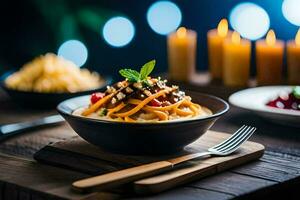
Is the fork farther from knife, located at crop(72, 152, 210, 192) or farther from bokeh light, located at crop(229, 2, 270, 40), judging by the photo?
bokeh light, located at crop(229, 2, 270, 40)

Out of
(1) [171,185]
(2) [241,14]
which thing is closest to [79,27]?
(2) [241,14]

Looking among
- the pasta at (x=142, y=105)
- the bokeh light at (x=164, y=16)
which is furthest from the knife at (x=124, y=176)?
the bokeh light at (x=164, y=16)

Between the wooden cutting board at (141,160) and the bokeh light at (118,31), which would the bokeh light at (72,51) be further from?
the wooden cutting board at (141,160)

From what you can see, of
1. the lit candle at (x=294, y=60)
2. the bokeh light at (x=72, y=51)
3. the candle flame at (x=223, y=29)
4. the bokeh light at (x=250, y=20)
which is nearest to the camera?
the lit candle at (x=294, y=60)

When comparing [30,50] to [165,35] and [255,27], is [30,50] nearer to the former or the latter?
[165,35]

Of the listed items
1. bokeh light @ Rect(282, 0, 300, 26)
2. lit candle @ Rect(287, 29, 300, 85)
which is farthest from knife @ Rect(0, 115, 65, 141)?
bokeh light @ Rect(282, 0, 300, 26)
